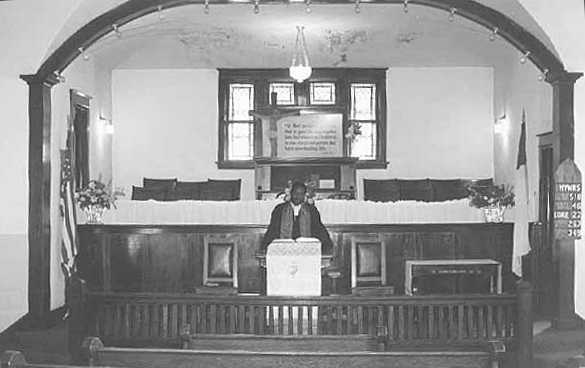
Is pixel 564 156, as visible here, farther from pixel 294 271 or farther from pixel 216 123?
pixel 216 123

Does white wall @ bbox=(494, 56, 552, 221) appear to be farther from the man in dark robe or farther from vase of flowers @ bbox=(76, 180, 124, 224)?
vase of flowers @ bbox=(76, 180, 124, 224)

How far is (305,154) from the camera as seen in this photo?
48.5 feet

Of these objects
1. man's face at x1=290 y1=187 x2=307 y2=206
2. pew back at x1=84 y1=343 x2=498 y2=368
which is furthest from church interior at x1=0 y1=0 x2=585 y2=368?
man's face at x1=290 y1=187 x2=307 y2=206

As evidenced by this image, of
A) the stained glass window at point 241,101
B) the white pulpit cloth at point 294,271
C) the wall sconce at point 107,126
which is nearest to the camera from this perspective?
the white pulpit cloth at point 294,271

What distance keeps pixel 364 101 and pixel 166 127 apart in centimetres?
350

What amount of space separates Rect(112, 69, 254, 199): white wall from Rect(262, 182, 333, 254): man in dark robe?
22.4 ft

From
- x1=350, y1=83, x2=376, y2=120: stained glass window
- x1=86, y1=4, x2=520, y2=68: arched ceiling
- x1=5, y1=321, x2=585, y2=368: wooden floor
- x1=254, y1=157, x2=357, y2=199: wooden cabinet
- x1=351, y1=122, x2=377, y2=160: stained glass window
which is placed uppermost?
x1=86, y1=4, x2=520, y2=68: arched ceiling

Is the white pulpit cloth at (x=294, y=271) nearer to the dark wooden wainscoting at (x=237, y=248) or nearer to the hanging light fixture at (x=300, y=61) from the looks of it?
the dark wooden wainscoting at (x=237, y=248)

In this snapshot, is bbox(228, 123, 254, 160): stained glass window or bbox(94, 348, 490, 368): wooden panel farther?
bbox(228, 123, 254, 160): stained glass window

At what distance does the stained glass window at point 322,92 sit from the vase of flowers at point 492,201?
499 centimetres

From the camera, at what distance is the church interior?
700cm

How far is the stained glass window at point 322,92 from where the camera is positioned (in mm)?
15734

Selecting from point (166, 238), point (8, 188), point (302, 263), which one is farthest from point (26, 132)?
point (302, 263)

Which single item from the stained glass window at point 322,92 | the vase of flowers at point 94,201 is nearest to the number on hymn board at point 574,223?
the vase of flowers at point 94,201
